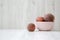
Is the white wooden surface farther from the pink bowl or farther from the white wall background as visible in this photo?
the white wall background

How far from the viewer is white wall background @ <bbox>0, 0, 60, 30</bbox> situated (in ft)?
4.42

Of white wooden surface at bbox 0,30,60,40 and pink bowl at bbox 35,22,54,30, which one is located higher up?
pink bowl at bbox 35,22,54,30

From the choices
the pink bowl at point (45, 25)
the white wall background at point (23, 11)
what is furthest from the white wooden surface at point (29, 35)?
the white wall background at point (23, 11)

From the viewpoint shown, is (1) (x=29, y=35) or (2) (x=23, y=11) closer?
(1) (x=29, y=35)

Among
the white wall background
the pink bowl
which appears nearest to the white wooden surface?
the pink bowl

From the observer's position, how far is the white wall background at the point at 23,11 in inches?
53.1

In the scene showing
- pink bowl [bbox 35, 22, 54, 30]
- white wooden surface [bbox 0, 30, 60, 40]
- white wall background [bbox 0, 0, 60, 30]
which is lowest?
white wooden surface [bbox 0, 30, 60, 40]

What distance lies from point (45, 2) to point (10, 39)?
0.52 m

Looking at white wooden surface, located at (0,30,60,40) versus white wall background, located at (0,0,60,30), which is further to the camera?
white wall background, located at (0,0,60,30)

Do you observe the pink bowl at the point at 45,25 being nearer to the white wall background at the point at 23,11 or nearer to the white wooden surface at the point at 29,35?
the white wooden surface at the point at 29,35

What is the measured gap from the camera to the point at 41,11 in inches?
53.3

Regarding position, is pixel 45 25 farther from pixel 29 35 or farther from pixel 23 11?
pixel 23 11

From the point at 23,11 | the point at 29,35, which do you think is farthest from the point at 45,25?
the point at 23,11

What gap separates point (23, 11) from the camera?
137 cm
